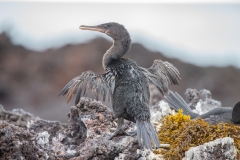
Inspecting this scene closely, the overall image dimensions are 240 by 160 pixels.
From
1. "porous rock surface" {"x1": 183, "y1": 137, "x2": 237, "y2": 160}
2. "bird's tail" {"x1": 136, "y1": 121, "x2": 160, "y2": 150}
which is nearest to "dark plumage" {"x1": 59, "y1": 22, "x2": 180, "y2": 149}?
"bird's tail" {"x1": 136, "y1": 121, "x2": 160, "y2": 150}

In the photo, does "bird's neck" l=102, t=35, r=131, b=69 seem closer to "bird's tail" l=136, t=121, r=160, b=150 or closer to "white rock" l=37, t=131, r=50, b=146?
"bird's tail" l=136, t=121, r=160, b=150

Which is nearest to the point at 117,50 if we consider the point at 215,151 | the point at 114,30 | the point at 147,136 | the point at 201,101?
the point at 114,30

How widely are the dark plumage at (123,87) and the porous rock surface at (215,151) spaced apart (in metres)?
0.47

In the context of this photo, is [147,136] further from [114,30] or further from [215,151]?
[114,30]

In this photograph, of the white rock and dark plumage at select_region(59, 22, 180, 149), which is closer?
the white rock

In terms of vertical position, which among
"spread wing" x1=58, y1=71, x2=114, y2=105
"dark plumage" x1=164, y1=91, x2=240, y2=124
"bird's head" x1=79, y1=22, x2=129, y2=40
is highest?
"bird's head" x1=79, y1=22, x2=129, y2=40

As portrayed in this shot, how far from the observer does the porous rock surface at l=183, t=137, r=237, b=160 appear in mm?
5141

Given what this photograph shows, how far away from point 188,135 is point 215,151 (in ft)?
1.53

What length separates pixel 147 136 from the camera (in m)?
5.56

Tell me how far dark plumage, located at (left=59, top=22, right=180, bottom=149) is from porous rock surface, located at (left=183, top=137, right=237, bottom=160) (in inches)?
18.7

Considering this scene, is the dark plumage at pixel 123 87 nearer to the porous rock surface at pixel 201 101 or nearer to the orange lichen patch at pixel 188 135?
the orange lichen patch at pixel 188 135

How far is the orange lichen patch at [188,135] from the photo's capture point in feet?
17.9

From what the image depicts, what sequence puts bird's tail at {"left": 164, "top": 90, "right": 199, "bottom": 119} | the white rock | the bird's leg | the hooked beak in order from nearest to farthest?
1. the white rock
2. the bird's leg
3. the hooked beak
4. bird's tail at {"left": 164, "top": 90, "right": 199, "bottom": 119}

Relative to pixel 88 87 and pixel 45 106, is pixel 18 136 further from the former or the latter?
pixel 45 106
